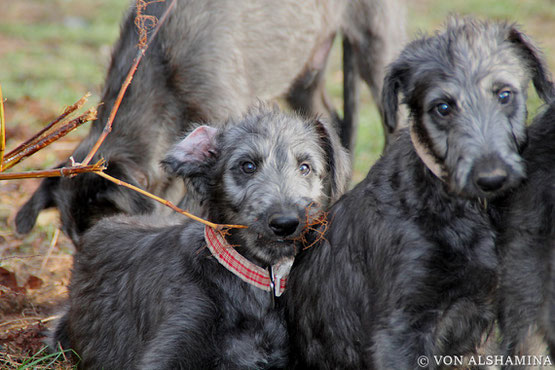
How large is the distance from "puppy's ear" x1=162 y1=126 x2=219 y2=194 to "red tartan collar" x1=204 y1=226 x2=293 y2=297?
403 millimetres

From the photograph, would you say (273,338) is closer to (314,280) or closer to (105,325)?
(314,280)

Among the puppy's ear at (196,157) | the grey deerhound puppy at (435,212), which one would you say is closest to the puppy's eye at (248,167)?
the puppy's ear at (196,157)

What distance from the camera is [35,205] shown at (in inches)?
219

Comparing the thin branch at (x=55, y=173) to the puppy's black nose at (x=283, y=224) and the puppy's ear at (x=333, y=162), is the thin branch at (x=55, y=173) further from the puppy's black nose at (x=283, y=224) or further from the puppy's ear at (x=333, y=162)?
the puppy's ear at (x=333, y=162)

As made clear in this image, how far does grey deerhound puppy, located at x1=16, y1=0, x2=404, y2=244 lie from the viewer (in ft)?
18.0

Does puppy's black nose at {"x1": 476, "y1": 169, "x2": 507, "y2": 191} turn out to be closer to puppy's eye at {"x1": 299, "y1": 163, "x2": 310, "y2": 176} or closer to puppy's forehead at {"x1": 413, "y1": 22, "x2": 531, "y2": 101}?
puppy's forehead at {"x1": 413, "y1": 22, "x2": 531, "y2": 101}

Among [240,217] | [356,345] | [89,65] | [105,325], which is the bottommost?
[89,65]

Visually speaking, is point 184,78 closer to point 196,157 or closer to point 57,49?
point 196,157

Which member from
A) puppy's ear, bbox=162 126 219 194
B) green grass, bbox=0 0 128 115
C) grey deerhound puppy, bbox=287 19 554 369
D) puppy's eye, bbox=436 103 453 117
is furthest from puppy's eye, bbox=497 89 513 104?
green grass, bbox=0 0 128 115

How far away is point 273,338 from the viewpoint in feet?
13.6

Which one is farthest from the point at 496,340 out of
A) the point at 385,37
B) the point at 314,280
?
the point at 385,37

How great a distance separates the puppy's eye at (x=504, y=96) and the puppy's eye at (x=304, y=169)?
1.29 meters

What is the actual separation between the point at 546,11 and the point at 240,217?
408 inches

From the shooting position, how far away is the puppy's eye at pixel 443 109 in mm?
3491
